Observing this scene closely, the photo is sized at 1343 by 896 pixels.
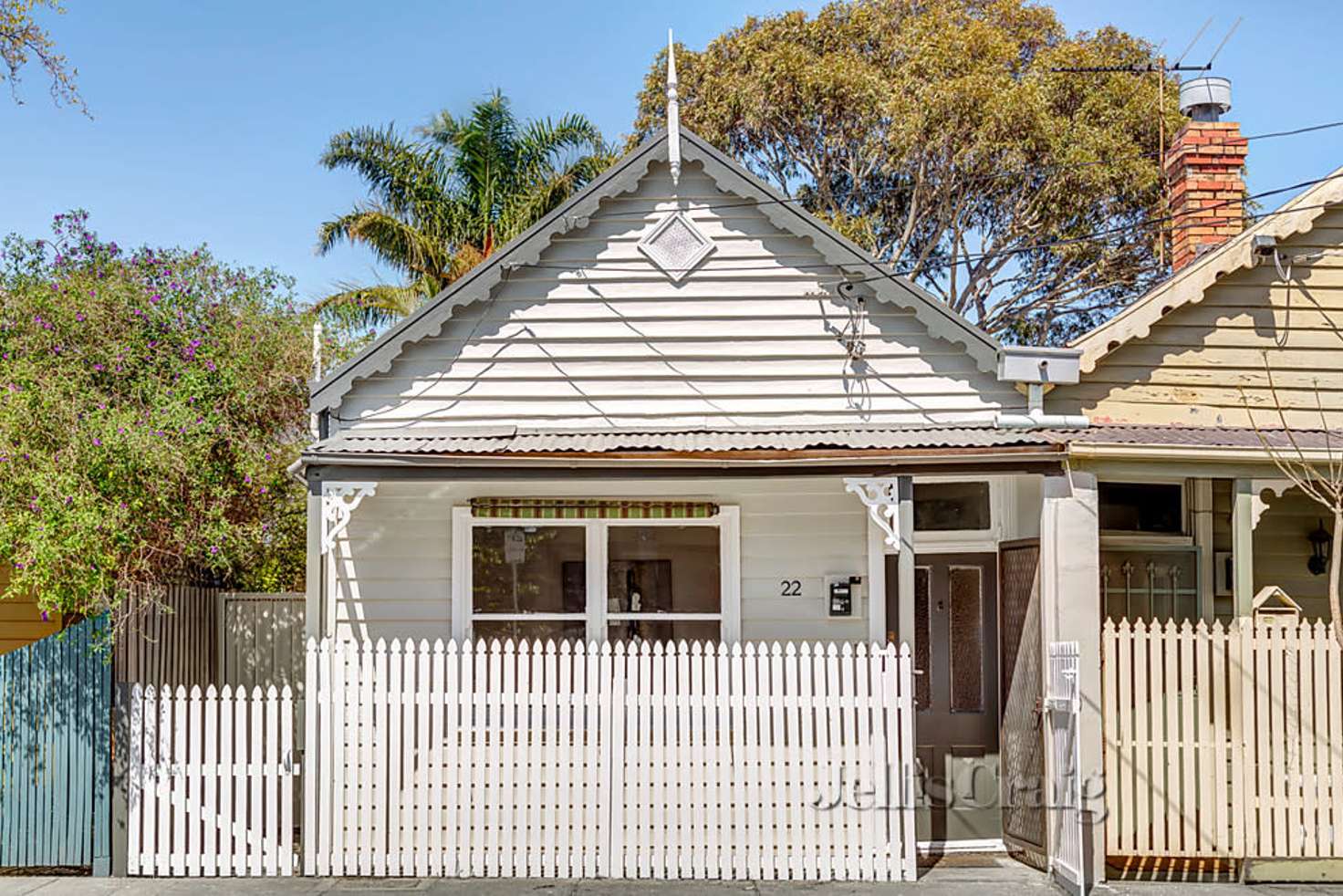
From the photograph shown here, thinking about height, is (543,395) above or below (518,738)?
above

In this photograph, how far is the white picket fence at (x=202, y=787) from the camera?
30.1ft

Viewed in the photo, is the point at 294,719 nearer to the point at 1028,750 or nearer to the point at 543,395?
the point at 543,395

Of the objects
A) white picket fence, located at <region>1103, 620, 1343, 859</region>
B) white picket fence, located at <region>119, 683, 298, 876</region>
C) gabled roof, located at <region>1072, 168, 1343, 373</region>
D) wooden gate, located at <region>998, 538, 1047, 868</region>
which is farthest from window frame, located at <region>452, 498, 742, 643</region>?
gabled roof, located at <region>1072, 168, 1343, 373</region>

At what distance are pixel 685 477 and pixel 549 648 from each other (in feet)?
5.04

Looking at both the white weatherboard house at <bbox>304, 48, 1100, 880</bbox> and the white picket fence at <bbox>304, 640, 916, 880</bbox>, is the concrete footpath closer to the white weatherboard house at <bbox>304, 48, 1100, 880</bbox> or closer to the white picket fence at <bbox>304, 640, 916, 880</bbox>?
the white picket fence at <bbox>304, 640, 916, 880</bbox>

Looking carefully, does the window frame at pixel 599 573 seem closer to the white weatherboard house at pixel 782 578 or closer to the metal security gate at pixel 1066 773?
the white weatherboard house at pixel 782 578

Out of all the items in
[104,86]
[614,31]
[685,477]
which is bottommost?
[685,477]

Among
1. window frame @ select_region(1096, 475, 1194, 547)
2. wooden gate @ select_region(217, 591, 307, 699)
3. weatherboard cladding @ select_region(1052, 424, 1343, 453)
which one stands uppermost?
weatherboard cladding @ select_region(1052, 424, 1343, 453)

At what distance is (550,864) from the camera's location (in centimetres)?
927

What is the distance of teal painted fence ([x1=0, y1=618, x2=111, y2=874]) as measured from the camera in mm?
9148

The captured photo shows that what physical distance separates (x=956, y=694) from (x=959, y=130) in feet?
45.1

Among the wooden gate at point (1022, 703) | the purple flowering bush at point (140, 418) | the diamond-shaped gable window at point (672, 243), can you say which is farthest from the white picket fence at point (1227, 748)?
the purple flowering bush at point (140, 418)

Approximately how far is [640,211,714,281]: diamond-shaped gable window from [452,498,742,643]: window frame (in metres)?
2.00

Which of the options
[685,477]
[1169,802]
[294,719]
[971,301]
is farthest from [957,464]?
[971,301]
